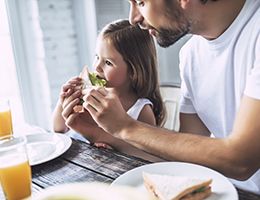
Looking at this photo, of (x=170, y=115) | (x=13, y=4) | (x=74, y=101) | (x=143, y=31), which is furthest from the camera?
(x=13, y=4)

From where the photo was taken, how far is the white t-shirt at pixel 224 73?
3.36 ft

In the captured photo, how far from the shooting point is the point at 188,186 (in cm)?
77

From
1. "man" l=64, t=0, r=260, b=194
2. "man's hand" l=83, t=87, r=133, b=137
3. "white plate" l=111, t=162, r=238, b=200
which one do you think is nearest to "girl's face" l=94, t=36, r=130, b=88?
"man" l=64, t=0, r=260, b=194

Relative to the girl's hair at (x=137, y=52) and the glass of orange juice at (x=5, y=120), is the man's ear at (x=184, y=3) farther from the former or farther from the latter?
the glass of orange juice at (x=5, y=120)

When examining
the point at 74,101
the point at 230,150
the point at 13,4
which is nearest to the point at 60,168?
the point at 74,101

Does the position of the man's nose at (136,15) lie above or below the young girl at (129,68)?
above

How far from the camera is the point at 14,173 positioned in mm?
860

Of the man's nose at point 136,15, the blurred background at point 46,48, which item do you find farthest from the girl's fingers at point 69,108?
the blurred background at point 46,48

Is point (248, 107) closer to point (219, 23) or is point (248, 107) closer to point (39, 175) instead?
point (219, 23)

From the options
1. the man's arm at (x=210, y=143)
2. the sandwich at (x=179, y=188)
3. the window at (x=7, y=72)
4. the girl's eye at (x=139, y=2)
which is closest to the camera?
the sandwich at (x=179, y=188)

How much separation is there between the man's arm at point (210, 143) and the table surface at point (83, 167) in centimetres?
9

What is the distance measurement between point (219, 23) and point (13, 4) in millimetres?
1863

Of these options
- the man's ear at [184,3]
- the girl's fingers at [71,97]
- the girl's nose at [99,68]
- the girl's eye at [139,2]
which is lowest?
the girl's fingers at [71,97]

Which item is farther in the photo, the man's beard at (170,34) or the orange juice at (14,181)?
the man's beard at (170,34)
